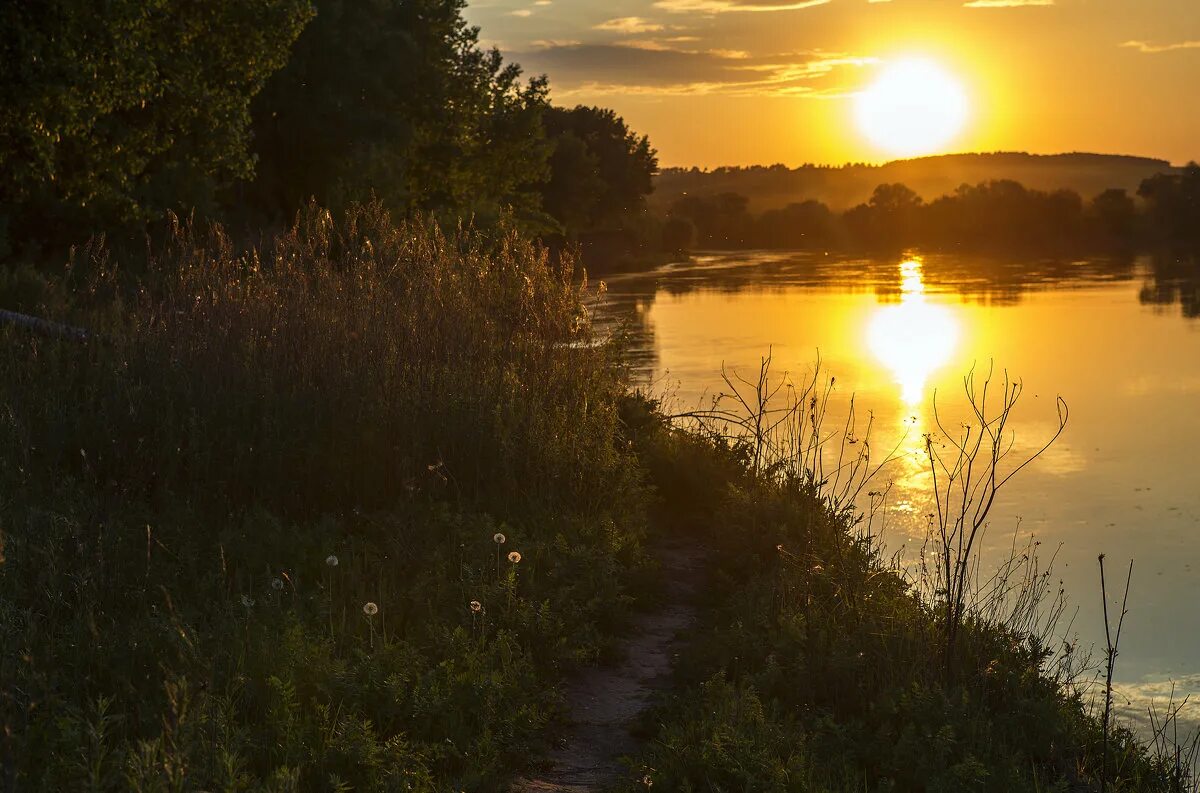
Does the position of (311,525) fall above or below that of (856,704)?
above

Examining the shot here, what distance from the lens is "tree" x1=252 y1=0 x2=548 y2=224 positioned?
31016 mm

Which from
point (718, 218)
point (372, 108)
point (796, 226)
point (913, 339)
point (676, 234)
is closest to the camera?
point (913, 339)

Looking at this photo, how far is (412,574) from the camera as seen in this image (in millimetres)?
6906

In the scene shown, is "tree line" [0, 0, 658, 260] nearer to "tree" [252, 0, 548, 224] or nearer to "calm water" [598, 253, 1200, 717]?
"tree" [252, 0, 548, 224]

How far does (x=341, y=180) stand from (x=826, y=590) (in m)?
25.4

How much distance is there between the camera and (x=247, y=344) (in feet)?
30.0

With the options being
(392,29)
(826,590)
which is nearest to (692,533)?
(826,590)

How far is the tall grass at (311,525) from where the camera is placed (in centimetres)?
475

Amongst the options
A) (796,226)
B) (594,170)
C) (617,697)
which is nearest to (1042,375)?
(617,697)

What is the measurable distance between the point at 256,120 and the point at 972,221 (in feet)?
173

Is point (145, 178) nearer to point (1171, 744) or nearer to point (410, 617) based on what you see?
point (410, 617)

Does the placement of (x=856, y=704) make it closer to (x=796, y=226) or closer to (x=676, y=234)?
(x=676, y=234)

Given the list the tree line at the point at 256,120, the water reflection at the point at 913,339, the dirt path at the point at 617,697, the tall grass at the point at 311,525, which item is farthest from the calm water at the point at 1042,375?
the tree line at the point at 256,120

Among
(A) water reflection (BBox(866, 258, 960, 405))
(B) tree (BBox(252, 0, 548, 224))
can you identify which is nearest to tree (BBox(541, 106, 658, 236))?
(B) tree (BBox(252, 0, 548, 224))
